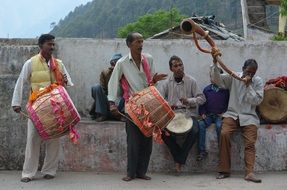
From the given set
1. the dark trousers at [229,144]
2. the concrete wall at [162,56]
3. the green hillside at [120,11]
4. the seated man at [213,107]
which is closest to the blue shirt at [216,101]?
the seated man at [213,107]

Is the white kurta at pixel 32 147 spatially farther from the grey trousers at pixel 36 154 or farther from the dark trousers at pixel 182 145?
the dark trousers at pixel 182 145

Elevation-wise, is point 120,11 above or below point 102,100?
above

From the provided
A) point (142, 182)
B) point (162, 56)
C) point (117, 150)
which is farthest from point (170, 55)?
point (142, 182)

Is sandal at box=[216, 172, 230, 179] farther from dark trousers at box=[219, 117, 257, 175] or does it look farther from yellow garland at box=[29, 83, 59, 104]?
yellow garland at box=[29, 83, 59, 104]

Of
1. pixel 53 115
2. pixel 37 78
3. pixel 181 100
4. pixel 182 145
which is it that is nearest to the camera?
pixel 53 115

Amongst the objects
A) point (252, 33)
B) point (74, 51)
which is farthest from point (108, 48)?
point (252, 33)

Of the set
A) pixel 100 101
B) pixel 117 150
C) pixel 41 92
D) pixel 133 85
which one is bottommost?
pixel 117 150

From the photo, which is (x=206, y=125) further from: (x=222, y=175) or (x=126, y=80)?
(x=126, y=80)

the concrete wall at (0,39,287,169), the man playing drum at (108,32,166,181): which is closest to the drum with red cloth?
the man playing drum at (108,32,166,181)

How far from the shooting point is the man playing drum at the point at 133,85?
22.2ft

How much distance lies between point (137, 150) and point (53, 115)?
119cm

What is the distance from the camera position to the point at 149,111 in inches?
248

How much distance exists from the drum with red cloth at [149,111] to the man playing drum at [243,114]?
42.6 inches

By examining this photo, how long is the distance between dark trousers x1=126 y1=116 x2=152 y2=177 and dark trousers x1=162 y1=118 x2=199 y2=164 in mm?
376
